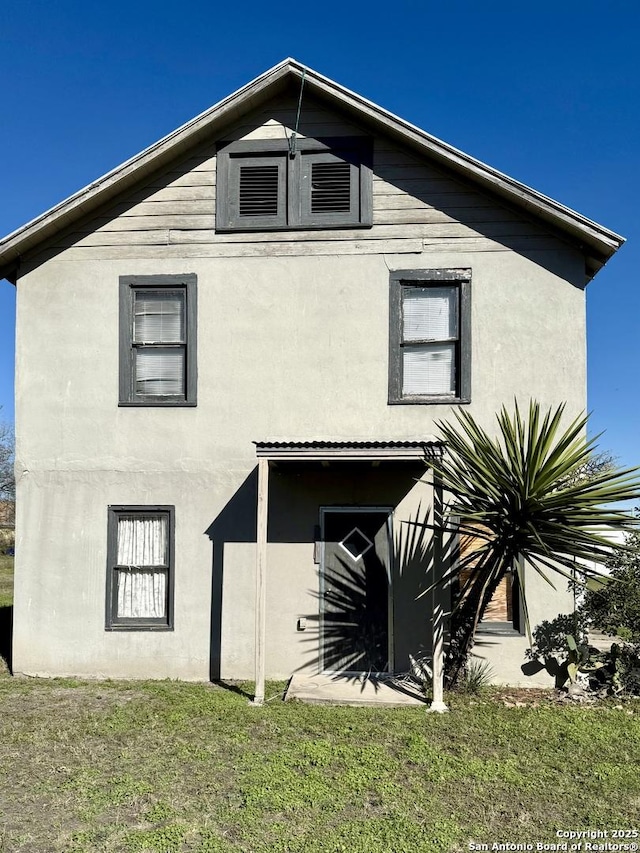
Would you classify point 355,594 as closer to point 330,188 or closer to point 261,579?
point 261,579

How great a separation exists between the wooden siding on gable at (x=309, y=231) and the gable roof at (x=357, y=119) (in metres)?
0.18

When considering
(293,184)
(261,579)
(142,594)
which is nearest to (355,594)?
(261,579)

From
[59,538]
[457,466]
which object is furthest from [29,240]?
[457,466]

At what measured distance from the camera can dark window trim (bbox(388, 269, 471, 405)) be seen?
881 cm

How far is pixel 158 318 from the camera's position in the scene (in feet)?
30.6

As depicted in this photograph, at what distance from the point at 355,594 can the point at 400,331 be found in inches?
143

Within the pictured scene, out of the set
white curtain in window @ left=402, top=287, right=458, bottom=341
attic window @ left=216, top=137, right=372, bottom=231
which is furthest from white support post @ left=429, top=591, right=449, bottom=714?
attic window @ left=216, top=137, right=372, bottom=231

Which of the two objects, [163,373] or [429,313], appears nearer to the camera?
[429,313]

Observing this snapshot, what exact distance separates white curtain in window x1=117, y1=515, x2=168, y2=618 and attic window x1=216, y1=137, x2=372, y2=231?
170 inches

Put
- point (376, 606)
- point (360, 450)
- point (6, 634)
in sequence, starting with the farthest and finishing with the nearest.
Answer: point (6, 634) → point (376, 606) → point (360, 450)

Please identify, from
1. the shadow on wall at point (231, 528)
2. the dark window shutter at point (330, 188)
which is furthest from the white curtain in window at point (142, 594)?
the dark window shutter at point (330, 188)

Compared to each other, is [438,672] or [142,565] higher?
[142,565]

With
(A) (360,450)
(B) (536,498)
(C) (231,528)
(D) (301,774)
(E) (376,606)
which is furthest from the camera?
(C) (231,528)

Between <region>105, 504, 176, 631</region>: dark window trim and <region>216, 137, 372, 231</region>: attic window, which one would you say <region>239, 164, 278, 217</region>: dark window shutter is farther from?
<region>105, 504, 176, 631</region>: dark window trim
